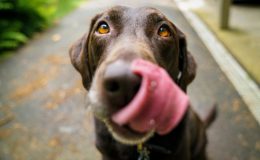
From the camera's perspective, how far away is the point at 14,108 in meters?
4.26

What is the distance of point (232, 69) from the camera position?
14.7ft

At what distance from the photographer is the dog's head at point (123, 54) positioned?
1.32 m

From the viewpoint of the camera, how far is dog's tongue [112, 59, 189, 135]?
1.23 m

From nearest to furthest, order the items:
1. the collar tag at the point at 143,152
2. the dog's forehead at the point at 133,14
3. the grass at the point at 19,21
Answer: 1. the dog's forehead at the point at 133,14
2. the collar tag at the point at 143,152
3. the grass at the point at 19,21

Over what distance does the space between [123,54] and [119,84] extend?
262 millimetres

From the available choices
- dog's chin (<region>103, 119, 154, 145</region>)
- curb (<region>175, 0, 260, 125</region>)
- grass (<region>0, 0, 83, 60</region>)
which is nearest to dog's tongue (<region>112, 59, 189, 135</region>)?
dog's chin (<region>103, 119, 154, 145</region>)

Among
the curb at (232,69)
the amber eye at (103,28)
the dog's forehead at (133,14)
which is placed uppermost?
the dog's forehead at (133,14)

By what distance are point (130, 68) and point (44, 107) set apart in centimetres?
318

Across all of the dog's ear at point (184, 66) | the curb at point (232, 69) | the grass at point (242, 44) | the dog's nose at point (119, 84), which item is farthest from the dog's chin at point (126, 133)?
the grass at point (242, 44)

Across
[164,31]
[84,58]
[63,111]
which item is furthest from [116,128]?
[63,111]

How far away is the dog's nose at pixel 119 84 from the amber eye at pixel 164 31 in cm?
77

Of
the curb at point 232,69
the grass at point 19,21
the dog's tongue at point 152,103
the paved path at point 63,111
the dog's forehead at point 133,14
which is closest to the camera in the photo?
the dog's tongue at point 152,103

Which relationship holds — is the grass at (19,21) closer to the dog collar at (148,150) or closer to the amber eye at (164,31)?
the dog collar at (148,150)

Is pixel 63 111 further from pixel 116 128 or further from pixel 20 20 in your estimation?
pixel 20 20
